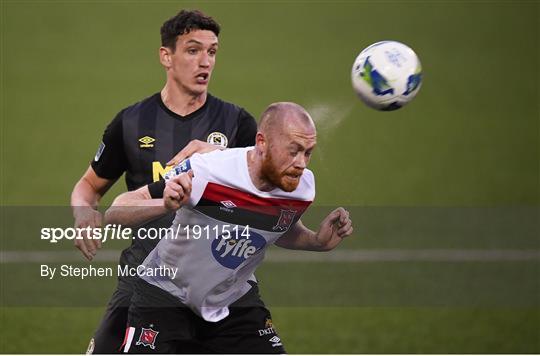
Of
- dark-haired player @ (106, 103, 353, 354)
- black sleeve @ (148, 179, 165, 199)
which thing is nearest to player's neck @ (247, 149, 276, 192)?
dark-haired player @ (106, 103, 353, 354)

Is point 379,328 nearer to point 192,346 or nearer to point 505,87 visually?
point 192,346

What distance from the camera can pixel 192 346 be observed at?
7.10 meters

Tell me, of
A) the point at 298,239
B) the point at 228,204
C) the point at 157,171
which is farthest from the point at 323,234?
the point at 157,171

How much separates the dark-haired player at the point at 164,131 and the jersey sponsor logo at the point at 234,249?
2.91 ft

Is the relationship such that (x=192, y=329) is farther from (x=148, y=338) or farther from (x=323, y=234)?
(x=323, y=234)

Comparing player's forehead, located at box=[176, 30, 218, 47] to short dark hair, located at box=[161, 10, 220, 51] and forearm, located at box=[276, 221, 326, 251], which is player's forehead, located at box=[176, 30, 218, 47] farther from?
forearm, located at box=[276, 221, 326, 251]

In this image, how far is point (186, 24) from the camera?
8.28 m

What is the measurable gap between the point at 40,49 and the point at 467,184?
12285mm

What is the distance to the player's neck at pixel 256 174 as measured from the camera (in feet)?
22.5

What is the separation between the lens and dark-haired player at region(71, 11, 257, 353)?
786 cm

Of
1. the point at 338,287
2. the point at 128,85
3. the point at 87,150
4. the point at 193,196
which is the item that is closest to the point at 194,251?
the point at 193,196

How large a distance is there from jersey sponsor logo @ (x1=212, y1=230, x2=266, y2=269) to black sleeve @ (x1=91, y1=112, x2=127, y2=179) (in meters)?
1.44

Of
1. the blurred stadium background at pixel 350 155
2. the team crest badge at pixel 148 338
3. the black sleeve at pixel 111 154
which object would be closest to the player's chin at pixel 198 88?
the black sleeve at pixel 111 154

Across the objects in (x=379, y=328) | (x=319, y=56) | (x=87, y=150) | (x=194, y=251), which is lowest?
(x=194, y=251)
